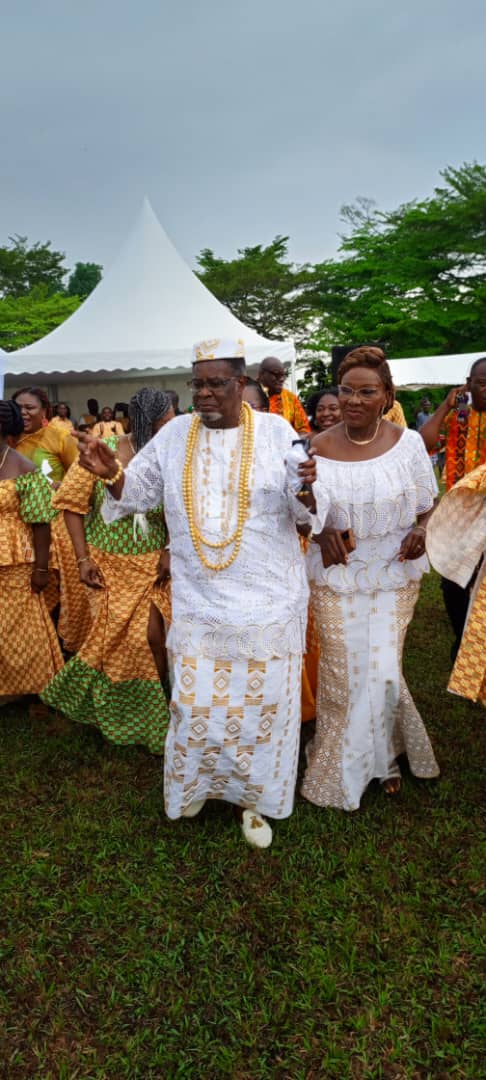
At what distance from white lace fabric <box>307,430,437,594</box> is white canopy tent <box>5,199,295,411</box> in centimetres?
1043

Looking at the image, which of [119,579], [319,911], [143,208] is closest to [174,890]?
[319,911]

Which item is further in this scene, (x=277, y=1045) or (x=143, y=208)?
(x=143, y=208)

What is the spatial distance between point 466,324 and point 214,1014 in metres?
27.6

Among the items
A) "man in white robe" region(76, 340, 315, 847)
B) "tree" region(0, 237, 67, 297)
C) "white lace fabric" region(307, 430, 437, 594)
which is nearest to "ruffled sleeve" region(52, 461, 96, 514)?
"man in white robe" region(76, 340, 315, 847)

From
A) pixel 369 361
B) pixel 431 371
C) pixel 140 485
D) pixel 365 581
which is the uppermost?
pixel 369 361

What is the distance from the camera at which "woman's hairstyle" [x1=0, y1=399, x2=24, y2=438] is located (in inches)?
168

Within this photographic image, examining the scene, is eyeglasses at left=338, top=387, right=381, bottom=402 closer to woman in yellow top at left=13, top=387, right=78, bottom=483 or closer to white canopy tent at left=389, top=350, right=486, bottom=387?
woman in yellow top at left=13, top=387, right=78, bottom=483

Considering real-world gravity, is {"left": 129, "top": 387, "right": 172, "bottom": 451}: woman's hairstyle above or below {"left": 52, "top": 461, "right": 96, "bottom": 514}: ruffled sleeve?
above

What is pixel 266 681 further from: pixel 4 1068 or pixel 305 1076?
pixel 4 1068

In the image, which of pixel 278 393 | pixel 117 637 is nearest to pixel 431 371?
pixel 278 393

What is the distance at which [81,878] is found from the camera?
3090mm

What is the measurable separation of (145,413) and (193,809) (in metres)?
1.88

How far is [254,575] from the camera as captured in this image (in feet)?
9.66

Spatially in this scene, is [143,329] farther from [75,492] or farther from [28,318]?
[28,318]
